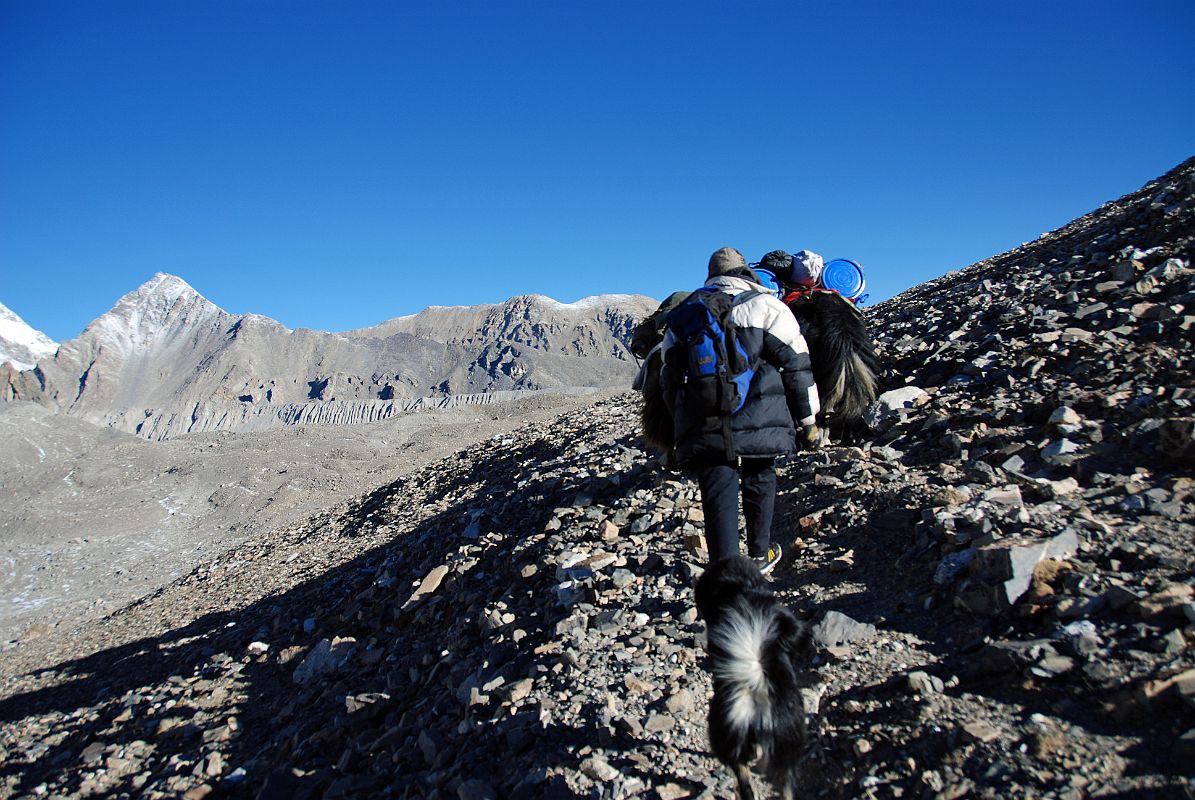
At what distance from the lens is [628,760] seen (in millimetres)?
2555

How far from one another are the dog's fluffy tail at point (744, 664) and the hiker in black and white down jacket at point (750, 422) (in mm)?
589

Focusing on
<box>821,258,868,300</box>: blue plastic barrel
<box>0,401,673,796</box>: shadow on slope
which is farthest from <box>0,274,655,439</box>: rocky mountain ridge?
<box>821,258,868,300</box>: blue plastic barrel

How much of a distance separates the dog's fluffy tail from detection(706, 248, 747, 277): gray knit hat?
1.64 meters

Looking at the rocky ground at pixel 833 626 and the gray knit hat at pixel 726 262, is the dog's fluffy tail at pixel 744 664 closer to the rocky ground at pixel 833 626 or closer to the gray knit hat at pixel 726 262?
the rocky ground at pixel 833 626

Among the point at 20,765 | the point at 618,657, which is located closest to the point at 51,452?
the point at 20,765

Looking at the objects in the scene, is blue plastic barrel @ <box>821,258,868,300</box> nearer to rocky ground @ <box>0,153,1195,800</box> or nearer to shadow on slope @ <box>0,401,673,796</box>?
rocky ground @ <box>0,153,1195,800</box>

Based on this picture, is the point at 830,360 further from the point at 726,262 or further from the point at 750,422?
the point at 750,422

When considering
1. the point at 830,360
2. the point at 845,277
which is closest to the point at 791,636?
the point at 830,360

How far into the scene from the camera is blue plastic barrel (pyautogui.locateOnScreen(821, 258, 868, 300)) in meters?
3.64

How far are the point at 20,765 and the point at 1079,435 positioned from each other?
7.65m

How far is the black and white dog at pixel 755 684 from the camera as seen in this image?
7.01 feet

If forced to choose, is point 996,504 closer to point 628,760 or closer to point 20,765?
point 628,760

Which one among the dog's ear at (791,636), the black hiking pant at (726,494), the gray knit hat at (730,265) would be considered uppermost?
the gray knit hat at (730,265)

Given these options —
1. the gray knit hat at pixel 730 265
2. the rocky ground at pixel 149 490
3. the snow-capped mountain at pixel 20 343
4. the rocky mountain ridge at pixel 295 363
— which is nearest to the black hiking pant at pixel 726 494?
the gray knit hat at pixel 730 265
